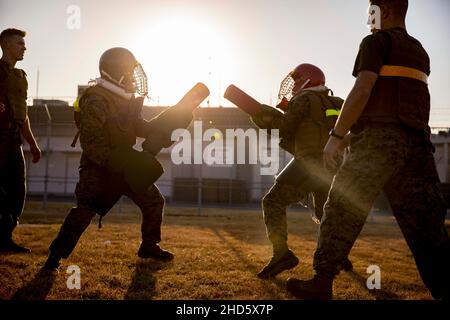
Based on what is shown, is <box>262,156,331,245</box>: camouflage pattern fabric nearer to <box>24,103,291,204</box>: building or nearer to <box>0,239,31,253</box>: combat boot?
<box>0,239,31,253</box>: combat boot

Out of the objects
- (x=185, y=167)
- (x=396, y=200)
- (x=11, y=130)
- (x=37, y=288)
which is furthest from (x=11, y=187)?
(x=185, y=167)

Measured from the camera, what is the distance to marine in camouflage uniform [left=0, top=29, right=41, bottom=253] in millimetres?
4887

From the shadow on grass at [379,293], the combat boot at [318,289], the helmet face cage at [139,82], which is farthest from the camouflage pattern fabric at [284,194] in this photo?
the helmet face cage at [139,82]

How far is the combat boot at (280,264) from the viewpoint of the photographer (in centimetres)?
382

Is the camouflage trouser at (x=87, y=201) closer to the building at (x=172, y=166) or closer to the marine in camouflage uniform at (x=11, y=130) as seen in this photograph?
the marine in camouflage uniform at (x=11, y=130)

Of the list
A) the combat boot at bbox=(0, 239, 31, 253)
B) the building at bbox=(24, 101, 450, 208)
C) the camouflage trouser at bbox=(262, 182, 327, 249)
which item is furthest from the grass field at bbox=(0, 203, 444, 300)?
the building at bbox=(24, 101, 450, 208)

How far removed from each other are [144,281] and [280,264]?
121cm

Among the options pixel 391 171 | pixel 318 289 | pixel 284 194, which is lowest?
pixel 318 289

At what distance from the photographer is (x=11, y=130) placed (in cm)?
490

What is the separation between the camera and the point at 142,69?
4.29 meters

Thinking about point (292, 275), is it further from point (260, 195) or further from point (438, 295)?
point (260, 195)

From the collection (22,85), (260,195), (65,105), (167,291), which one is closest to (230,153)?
(260,195)

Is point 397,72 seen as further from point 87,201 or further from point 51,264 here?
point 51,264

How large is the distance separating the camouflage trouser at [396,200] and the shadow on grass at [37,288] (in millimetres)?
1954
